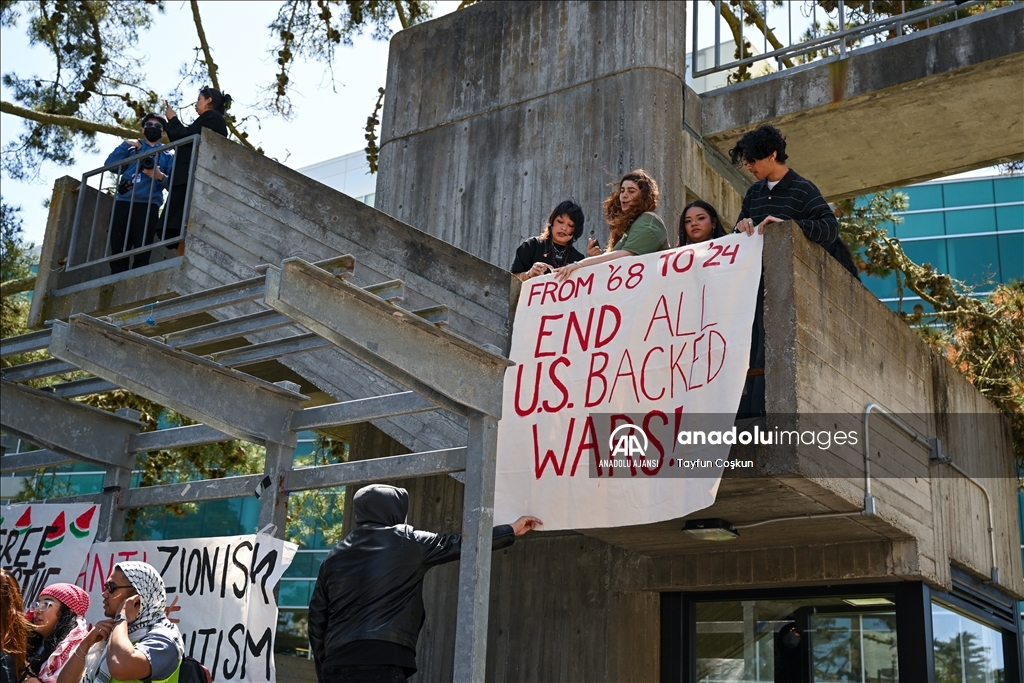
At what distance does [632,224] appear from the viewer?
7777mm

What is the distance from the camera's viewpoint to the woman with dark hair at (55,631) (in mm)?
6180

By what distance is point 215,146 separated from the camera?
8.06 m

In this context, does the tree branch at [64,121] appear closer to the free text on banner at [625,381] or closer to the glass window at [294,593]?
the free text on banner at [625,381]

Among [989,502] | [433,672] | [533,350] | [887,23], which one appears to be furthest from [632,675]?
[887,23]

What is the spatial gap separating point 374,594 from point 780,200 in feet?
11.7

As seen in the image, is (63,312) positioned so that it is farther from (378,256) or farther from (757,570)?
(757,570)

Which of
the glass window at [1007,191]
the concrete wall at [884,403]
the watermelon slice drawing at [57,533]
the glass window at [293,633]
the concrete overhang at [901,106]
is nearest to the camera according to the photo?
the concrete wall at [884,403]

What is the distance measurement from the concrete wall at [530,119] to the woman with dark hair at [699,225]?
1.90m

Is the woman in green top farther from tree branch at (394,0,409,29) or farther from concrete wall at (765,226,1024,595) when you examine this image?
tree branch at (394,0,409,29)

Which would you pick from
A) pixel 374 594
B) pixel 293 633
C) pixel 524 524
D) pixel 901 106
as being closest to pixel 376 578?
pixel 374 594

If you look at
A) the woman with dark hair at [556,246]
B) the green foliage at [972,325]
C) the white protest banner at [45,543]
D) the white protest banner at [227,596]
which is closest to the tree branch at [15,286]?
the white protest banner at [45,543]

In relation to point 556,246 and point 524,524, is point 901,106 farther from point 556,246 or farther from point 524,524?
point 524,524

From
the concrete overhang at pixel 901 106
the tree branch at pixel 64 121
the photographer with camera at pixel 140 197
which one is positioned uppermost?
the tree branch at pixel 64 121

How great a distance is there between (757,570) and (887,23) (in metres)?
4.64
